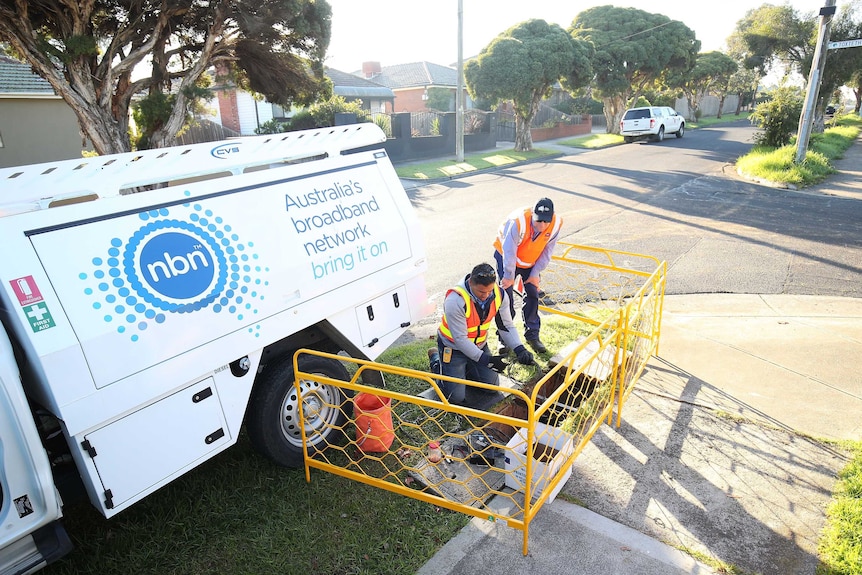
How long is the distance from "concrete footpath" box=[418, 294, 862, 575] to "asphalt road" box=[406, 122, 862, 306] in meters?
2.56

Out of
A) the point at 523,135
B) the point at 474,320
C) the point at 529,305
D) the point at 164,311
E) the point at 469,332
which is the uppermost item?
the point at 164,311

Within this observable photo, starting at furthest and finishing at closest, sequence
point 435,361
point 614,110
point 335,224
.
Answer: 1. point 614,110
2. point 435,361
3. point 335,224

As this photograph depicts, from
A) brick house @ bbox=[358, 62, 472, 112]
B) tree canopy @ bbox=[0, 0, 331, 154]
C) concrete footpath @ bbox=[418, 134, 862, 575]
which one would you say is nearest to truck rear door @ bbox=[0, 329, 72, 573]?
concrete footpath @ bbox=[418, 134, 862, 575]

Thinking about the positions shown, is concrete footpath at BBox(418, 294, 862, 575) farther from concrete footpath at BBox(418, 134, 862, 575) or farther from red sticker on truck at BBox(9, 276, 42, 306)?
red sticker on truck at BBox(9, 276, 42, 306)

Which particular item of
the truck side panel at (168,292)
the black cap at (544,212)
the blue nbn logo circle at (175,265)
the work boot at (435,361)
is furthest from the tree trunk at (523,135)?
the blue nbn logo circle at (175,265)

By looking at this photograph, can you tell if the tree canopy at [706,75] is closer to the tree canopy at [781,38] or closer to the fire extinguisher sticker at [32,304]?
the tree canopy at [781,38]

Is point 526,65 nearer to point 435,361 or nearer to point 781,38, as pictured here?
point 781,38

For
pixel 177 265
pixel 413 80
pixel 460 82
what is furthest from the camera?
pixel 413 80

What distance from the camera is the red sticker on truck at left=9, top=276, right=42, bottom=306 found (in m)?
2.75

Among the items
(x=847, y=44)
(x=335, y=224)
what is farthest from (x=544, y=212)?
(x=847, y=44)

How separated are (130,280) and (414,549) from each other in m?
2.35

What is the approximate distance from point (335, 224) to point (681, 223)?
10.1m

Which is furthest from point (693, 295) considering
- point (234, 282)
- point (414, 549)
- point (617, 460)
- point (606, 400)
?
point (234, 282)

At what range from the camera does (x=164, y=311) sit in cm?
328
